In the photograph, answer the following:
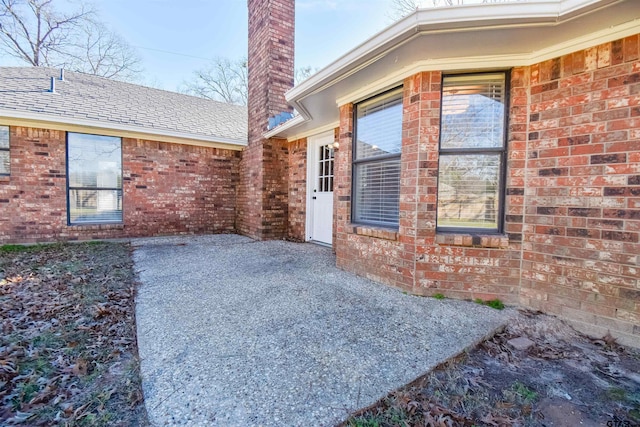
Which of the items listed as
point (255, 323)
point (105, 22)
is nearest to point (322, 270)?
point (255, 323)

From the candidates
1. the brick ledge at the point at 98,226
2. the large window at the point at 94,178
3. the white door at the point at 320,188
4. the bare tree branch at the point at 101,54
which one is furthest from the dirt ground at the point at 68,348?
the bare tree branch at the point at 101,54

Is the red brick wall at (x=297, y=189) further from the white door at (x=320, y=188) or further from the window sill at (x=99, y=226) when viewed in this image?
the window sill at (x=99, y=226)

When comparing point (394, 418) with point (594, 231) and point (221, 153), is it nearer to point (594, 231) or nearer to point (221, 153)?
point (594, 231)

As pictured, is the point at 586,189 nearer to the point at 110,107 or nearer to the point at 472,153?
the point at 472,153

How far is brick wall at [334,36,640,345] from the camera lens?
2332 millimetres

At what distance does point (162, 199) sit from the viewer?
7070mm

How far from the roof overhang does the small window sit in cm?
654

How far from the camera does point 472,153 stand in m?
3.06

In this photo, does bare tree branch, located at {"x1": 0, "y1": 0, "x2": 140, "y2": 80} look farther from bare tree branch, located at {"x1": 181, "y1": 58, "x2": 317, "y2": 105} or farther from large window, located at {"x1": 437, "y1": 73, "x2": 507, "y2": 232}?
large window, located at {"x1": 437, "y1": 73, "x2": 507, "y2": 232}

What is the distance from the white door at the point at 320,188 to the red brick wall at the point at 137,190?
2696 millimetres

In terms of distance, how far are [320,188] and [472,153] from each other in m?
3.60

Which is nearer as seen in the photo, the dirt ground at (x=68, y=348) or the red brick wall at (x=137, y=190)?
the dirt ground at (x=68, y=348)

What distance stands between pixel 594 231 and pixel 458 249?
42.9 inches

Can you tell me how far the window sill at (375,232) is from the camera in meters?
3.36
